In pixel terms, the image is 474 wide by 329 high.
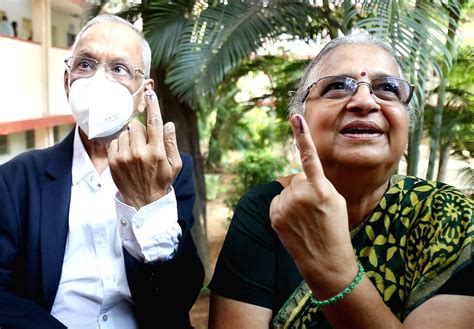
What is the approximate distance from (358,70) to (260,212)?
0.56 metres

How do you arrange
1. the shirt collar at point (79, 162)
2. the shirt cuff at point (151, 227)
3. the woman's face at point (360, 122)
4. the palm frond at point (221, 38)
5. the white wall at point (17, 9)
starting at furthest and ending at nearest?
the white wall at point (17, 9) < the palm frond at point (221, 38) < the shirt collar at point (79, 162) < the shirt cuff at point (151, 227) < the woman's face at point (360, 122)

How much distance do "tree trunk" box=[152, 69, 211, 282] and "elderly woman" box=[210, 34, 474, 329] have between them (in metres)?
3.81

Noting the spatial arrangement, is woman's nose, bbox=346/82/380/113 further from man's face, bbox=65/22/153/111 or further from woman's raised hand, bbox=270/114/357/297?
man's face, bbox=65/22/153/111

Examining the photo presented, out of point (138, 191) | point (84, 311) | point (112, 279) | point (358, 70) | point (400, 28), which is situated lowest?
point (84, 311)

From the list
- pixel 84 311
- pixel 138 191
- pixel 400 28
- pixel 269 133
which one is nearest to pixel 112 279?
pixel 84 311

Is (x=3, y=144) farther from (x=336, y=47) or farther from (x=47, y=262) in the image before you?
(x=336, y=47)

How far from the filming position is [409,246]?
4.59ft

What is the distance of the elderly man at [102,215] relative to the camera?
4.99ft

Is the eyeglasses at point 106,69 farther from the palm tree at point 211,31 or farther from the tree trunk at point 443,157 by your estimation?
the tree trunk at point 443,157

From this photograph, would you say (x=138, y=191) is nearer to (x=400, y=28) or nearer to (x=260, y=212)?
(x=260, y=212)

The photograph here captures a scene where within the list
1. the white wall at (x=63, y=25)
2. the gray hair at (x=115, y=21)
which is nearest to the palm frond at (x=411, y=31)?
the gray hair at (x=115, y=21)

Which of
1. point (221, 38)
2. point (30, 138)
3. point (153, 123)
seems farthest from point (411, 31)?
point (30, 138)

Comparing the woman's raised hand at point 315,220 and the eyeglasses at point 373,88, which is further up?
the eyeglasses at point 373,88

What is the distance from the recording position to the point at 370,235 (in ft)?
4.82
